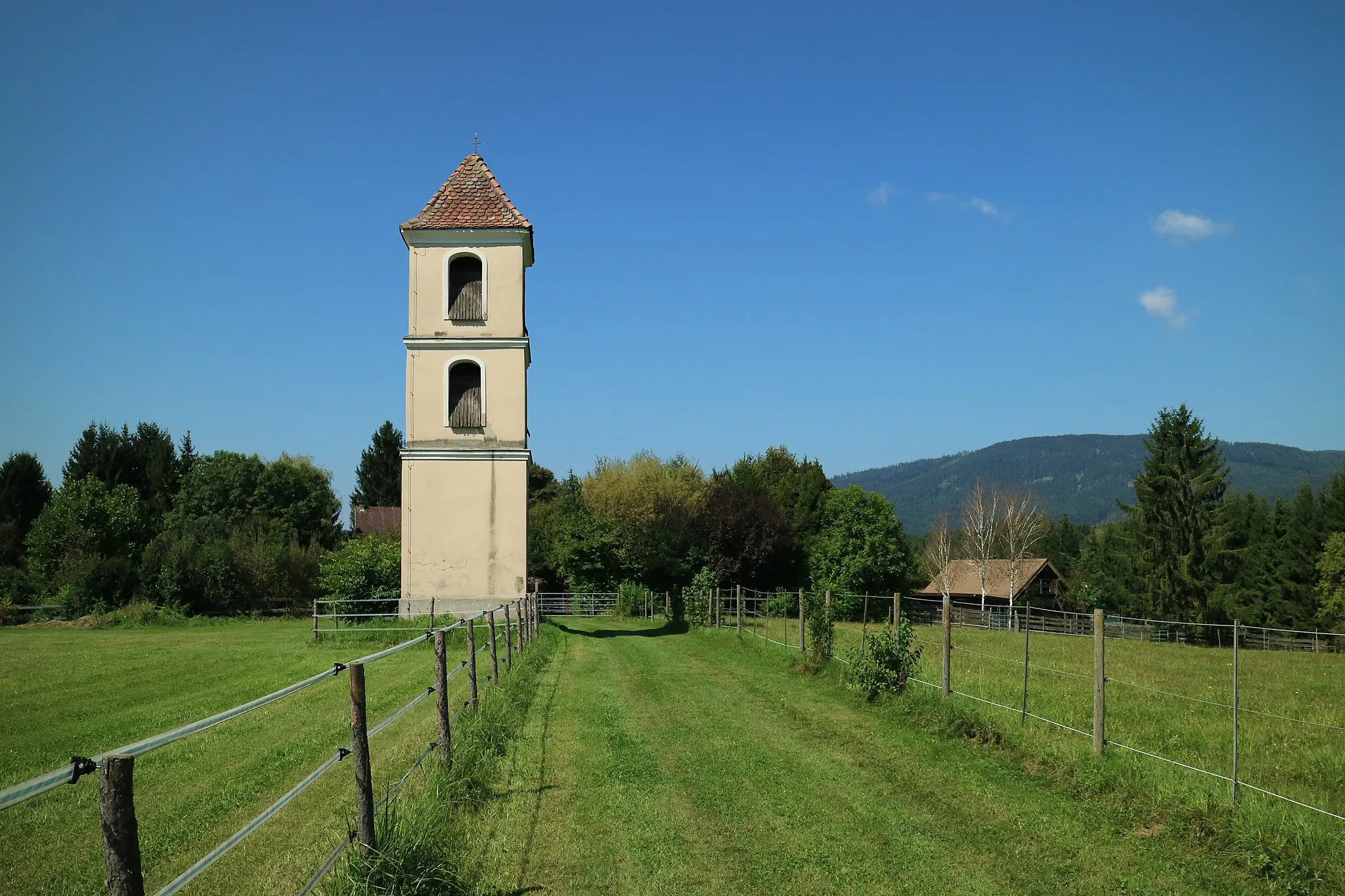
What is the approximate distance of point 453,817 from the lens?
7312 mm

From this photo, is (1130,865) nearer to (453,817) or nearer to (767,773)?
(767,773)

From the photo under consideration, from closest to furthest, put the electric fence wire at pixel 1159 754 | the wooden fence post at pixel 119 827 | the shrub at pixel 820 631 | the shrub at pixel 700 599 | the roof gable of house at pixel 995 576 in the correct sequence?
the wooden fence post at pixel 119 827
the electric fence wire at pixel 1159 754
the shrub at pixel 820 631
the shrub at pixel 700 599
the roof gable of house at pixel 995 576

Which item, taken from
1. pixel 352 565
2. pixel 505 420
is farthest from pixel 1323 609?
pixel 352 565

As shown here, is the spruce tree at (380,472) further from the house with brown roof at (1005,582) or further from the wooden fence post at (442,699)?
the wooden fence post at (442,699)

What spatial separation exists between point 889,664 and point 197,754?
28.4ft

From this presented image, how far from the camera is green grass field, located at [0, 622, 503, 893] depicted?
6.79m

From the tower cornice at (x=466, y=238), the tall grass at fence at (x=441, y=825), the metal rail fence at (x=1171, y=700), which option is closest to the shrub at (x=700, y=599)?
the metal rail fence at (x=1171, y=700)

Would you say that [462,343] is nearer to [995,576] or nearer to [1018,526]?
[1018,526]

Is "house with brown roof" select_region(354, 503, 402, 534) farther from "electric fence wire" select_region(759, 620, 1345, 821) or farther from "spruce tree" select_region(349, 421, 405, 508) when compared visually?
"electric fence wire" select_region(759, 620, 1345, 821)

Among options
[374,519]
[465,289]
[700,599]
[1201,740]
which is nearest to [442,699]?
[1201,740]

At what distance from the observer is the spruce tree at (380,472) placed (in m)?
92.8

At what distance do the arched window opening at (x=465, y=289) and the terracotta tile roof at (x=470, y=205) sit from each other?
3.95ft

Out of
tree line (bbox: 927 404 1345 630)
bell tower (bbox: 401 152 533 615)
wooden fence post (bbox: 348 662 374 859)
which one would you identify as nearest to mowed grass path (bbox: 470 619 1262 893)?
wooden fence post (bbox: 348 662 374 859)

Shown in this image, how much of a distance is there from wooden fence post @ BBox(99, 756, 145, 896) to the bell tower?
26.6 metres
